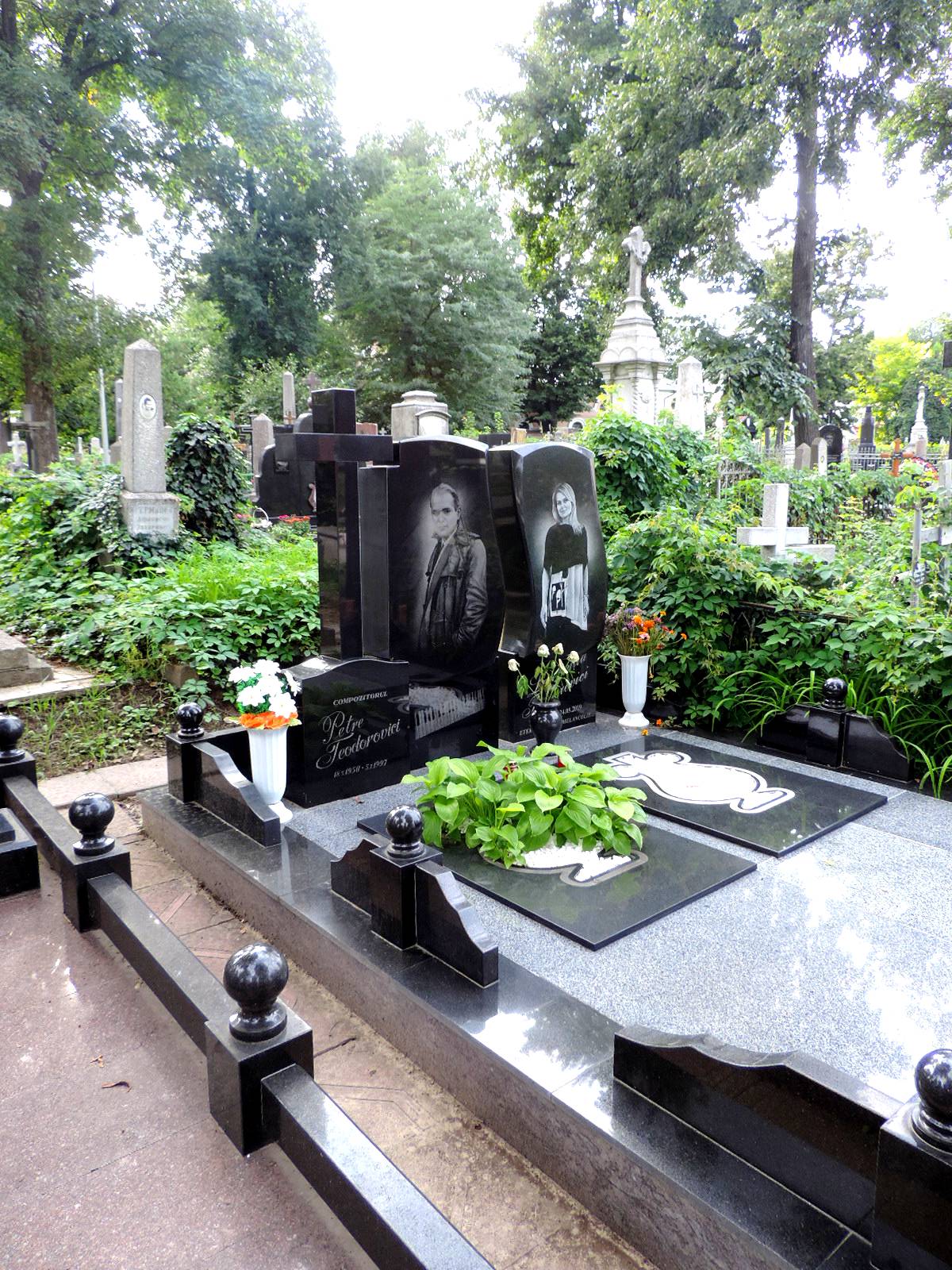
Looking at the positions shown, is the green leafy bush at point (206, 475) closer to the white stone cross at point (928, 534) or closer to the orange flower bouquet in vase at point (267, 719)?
the orange flower bouquet in vase at point (267, 719)

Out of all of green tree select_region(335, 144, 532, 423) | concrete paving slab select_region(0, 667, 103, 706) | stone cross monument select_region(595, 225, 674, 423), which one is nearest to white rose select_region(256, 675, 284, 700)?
concrete paving slab select_region(0, 667, 103, 706)

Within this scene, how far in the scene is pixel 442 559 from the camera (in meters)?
5.00

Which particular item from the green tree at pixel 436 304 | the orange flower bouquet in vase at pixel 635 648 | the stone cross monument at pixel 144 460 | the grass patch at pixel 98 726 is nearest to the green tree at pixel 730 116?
the green tree at pixel 436 304

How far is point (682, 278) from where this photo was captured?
24594 mm

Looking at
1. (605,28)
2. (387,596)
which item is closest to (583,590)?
(387,596)

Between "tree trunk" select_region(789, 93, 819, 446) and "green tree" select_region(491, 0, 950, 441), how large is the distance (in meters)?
0.03

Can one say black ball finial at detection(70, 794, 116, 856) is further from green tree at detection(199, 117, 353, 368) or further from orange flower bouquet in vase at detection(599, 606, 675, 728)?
green tree at detection(199, 117, 353, 368)

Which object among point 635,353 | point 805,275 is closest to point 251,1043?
point 635,353

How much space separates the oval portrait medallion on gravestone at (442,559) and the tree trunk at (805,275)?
17.0 metres

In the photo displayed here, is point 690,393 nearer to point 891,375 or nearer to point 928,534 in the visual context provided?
point 928,534

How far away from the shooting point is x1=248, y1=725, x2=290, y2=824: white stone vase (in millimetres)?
3998

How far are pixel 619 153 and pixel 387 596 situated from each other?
68.8 feet

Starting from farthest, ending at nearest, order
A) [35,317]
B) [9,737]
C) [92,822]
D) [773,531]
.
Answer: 1. [35,317]
2. [773,531]
3. [9,737]
4. [92,822]

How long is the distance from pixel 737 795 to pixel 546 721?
1114 mm
